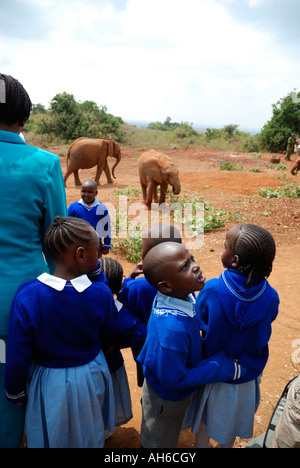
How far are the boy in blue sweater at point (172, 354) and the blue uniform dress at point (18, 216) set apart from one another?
1.86ft

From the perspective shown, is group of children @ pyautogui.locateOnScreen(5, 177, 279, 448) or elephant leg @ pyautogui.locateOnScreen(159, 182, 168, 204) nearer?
group of children @ pyautogui.locateOnScreen(5, 177, 279, 448)

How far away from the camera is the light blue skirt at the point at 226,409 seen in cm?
175

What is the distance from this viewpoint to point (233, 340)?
173 centimetres

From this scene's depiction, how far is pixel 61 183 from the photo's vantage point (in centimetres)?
173

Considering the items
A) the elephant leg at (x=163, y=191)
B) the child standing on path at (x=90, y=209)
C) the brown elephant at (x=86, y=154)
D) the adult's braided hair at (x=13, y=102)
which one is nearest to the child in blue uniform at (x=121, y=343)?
the adult's braided hair at (x=13, y=102)

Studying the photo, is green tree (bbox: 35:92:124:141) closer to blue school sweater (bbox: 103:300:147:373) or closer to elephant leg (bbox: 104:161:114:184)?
elephant leg (bbox: 104:161:114:184)

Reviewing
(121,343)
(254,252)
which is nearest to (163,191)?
(121,343)

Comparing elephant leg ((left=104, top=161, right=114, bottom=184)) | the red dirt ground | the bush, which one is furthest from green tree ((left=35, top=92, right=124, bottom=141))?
elephant leg ((left=104, top=161, right=114, bottom=184))

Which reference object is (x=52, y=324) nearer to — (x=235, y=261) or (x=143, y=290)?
(x=143, y=290)

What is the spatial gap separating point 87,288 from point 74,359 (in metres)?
0.35

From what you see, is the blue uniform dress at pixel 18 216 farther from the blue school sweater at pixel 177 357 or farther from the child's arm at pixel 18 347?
the blue school sweater at pixel 177 357

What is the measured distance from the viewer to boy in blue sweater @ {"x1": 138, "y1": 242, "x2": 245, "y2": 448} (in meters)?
1.52

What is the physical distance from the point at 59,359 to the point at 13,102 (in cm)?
119
